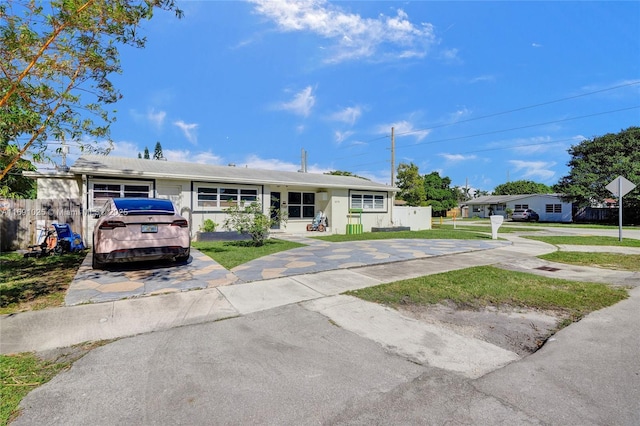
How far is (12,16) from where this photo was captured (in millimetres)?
3750

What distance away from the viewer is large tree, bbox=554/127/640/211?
2973cm

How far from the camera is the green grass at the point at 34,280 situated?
457 cm

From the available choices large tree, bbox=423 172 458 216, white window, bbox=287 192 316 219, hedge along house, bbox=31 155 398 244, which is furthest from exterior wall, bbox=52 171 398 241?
large tree, bbox=423 172 458 216

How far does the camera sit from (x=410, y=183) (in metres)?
34.0

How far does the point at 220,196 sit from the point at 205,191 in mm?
685

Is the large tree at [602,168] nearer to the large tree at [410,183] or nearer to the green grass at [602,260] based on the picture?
the large tree at [410,183]

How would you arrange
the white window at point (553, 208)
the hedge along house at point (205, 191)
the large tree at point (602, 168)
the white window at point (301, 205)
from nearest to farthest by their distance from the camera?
1. the hedge along house at point (205, 191)
2. the white window at point (301, 205)
3. the large tree at point (602, 168)
4. the white window at point (553, 208)

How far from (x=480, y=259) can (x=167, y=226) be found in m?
8.19

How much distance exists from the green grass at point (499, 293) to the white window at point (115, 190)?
34.2ft

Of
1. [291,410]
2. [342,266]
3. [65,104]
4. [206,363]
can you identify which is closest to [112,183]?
[65,104]

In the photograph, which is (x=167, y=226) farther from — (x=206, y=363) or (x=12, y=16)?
(x=206, y=363)

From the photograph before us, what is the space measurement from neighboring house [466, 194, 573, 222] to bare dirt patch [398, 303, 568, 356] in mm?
39724

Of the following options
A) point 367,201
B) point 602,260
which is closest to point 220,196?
point 367,201

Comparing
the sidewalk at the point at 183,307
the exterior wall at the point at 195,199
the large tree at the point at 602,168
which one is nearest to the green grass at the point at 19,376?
the sidewalk at the point at 183,307
